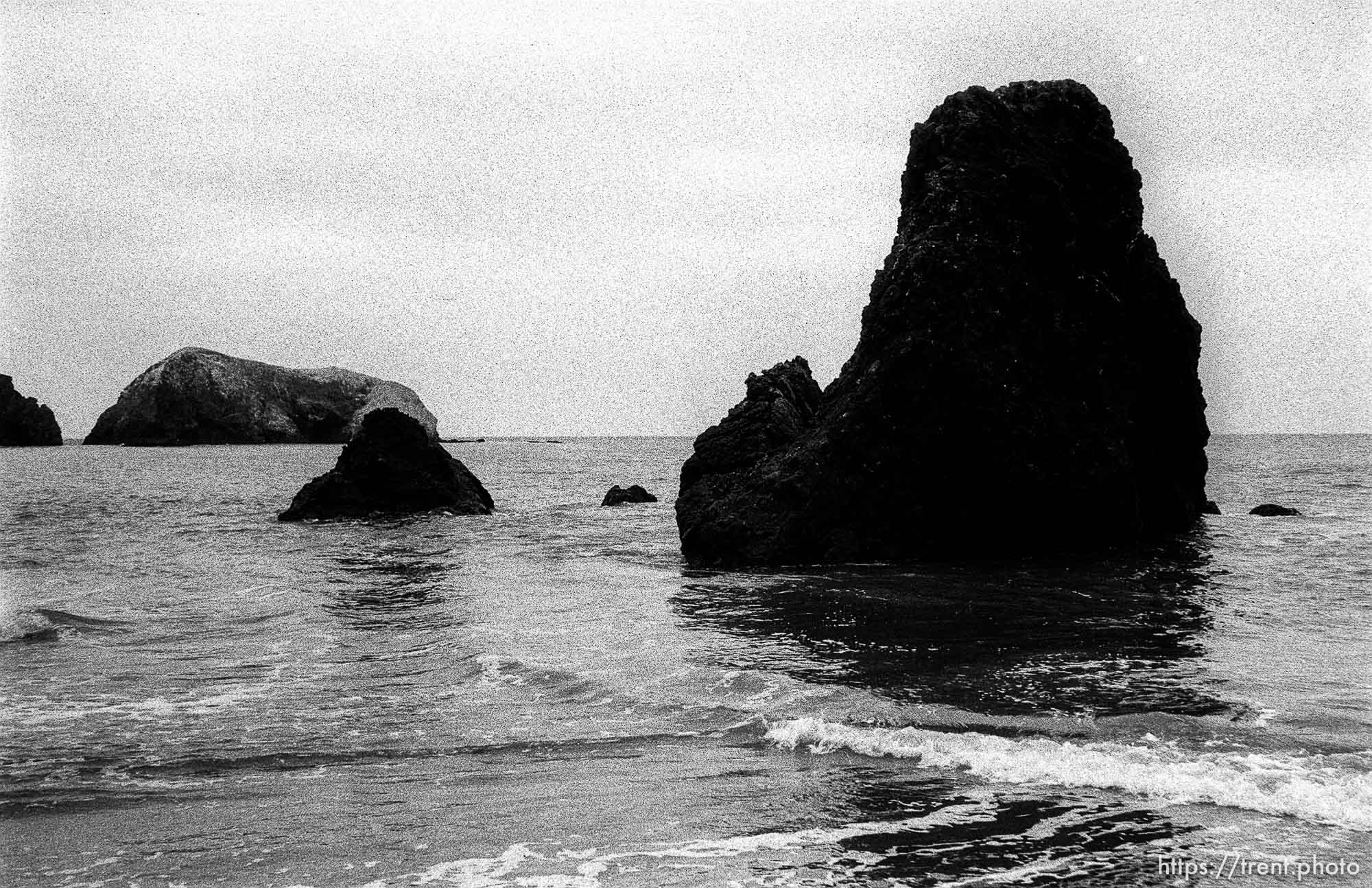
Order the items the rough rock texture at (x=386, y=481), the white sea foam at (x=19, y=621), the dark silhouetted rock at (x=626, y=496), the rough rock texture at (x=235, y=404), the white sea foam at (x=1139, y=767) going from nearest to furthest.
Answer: the white sea foam at (x=1139, y=767) < the white sea foam at (x=19, y=621) < the rough rock texture at (x=386, y=481) < the dark silhouetted rock at (x=626, y=496) < the rough rock texture at (x=235, y=404)

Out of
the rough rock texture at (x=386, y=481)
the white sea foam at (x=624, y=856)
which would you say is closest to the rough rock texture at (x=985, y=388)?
the white sea foam at (x=624, y=856)

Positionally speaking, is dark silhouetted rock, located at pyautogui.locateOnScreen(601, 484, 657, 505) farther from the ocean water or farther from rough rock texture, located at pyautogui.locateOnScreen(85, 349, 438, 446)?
rough rock texture, located at pyautogui.locateOnScreen(85, 349, 438, 446)

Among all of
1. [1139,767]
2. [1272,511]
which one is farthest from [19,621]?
[1272,511]

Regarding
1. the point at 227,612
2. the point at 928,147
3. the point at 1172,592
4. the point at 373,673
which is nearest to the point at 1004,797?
the point at 373,673

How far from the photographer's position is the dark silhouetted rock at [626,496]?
4294 centimetres

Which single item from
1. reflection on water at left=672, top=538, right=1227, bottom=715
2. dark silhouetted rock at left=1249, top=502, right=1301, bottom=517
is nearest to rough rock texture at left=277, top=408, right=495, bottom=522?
reflection on water at left=672, top=538, right=1227, bottom=715

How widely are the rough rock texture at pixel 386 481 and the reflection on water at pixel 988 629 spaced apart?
1915 centimetres

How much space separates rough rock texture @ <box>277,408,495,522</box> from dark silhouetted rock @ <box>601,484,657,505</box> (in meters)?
6.65

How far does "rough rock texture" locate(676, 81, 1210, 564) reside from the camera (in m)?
20.4

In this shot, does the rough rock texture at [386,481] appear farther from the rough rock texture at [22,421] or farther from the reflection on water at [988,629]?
the rough rock texture at [22,421]

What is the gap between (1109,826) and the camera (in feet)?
20.5

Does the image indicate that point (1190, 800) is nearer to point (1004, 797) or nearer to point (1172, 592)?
point (1004, 797)

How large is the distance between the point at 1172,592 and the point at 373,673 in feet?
39.7

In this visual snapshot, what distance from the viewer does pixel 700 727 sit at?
898cm
